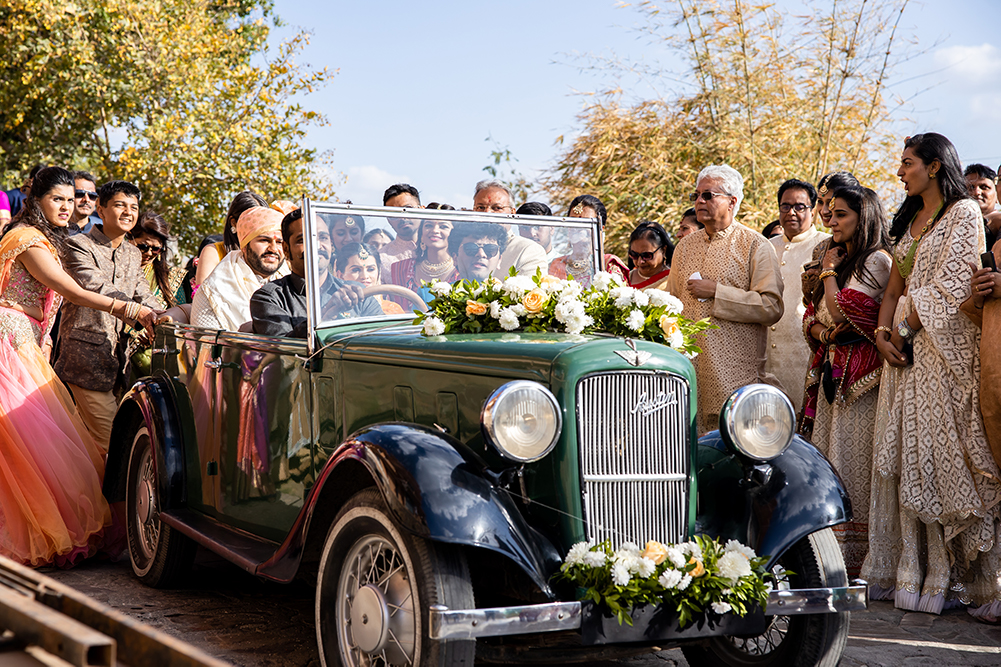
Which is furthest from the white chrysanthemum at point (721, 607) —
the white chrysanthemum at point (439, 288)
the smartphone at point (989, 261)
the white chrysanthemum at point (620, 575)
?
the smartphone at point (989, 261)

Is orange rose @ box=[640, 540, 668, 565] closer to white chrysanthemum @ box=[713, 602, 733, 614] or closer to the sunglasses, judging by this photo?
white chrysanthemum @ box=[713, 602, 733, 614]

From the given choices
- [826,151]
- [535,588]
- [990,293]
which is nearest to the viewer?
[535,588]

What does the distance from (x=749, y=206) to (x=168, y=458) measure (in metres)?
7.06

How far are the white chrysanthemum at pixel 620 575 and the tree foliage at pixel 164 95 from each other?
12.2 meters

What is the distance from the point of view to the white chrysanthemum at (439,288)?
3473mm

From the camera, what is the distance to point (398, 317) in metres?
3.79

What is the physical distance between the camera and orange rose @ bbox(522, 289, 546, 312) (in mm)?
3342

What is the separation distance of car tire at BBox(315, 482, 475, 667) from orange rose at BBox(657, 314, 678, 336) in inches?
42.9

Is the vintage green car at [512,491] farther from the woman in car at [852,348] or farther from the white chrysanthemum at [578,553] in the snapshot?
the woman in car at [852,348]

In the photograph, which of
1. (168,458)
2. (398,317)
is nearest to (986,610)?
(398,317)

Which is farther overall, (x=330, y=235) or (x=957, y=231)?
(x=957, y=231)

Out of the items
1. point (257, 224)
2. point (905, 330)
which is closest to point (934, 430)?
point (905, 330)

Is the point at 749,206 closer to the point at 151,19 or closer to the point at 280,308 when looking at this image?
the point at 280,308

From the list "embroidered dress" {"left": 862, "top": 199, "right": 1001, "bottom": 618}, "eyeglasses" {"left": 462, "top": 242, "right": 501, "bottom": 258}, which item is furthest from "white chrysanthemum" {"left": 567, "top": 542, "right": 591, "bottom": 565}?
"embroidered dress" {"left": 862, "top": 199, "right": 1001, "bottom": 618}
